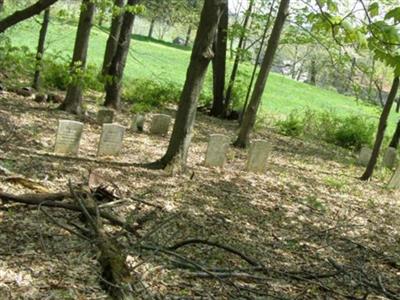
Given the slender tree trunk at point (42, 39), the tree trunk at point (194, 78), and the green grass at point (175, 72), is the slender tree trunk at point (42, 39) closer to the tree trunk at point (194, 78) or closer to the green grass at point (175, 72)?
the tree trunk at point (194, 78)

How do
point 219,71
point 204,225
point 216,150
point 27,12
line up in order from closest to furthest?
1. point 27,12
2. point 204,225
3. point 216,150
4. point 219,71

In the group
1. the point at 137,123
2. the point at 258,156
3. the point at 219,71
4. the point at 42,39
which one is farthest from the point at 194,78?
the point at 219,71

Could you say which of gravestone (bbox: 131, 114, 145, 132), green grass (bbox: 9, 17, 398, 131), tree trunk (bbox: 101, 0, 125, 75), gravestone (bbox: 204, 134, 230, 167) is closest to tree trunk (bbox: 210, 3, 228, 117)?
tree trunk (bbox: 101, 0, 125, 75)

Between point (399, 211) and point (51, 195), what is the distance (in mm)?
6525

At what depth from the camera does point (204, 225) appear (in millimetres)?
6586

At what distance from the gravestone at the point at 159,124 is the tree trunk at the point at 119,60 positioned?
2238 millimetres

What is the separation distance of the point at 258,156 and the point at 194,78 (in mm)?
2516

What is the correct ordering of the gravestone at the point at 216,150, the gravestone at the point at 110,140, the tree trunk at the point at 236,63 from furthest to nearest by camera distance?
the tree trunk at the point at 236,63 → the gravestone at the point at 216,150 → the gravestone at the point at 110,140

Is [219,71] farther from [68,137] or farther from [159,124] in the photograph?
[68,137]

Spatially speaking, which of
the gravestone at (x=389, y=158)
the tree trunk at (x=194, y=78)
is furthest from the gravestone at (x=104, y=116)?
the gravestone at (x=389, y=158)

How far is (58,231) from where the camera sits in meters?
5.14

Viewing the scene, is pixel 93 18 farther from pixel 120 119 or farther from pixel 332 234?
pixel 332 234

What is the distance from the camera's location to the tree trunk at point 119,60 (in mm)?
13680

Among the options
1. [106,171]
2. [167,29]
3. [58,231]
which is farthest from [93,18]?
[167,29]
